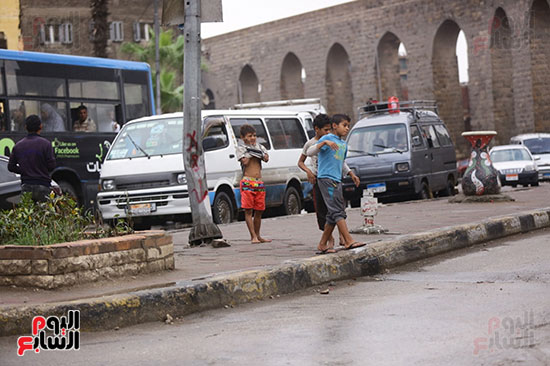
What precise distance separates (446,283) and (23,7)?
51599 millimetres

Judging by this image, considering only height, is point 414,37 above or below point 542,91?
above

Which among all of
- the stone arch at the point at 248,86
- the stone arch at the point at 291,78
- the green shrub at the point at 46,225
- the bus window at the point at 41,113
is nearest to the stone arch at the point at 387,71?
the stone arch at the point at 291,78

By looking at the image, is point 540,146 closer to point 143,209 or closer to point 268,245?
point 143,209

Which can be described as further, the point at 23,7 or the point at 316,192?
the point at 23,7

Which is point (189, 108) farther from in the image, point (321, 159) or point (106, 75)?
point (106, 75)

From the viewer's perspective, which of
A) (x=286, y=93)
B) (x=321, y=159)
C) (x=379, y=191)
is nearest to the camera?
(x=321, y=159)

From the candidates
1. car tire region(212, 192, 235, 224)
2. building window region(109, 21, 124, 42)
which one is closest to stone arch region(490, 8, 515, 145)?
building window region(109, 21, 124, 42)

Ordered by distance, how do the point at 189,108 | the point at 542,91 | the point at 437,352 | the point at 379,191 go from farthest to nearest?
1. the point at 542,91
2. the point at 379,191
3. the point at 189,108
4. the point at 437,352

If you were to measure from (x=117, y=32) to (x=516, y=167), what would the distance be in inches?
1509

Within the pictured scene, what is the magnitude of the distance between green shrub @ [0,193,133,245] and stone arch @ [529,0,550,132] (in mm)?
34347

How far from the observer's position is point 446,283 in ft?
25.1

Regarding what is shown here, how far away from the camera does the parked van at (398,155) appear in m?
18.9

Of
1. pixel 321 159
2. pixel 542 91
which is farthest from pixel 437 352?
pixel 542 91

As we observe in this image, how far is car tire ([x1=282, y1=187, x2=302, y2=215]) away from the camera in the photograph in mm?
17016
